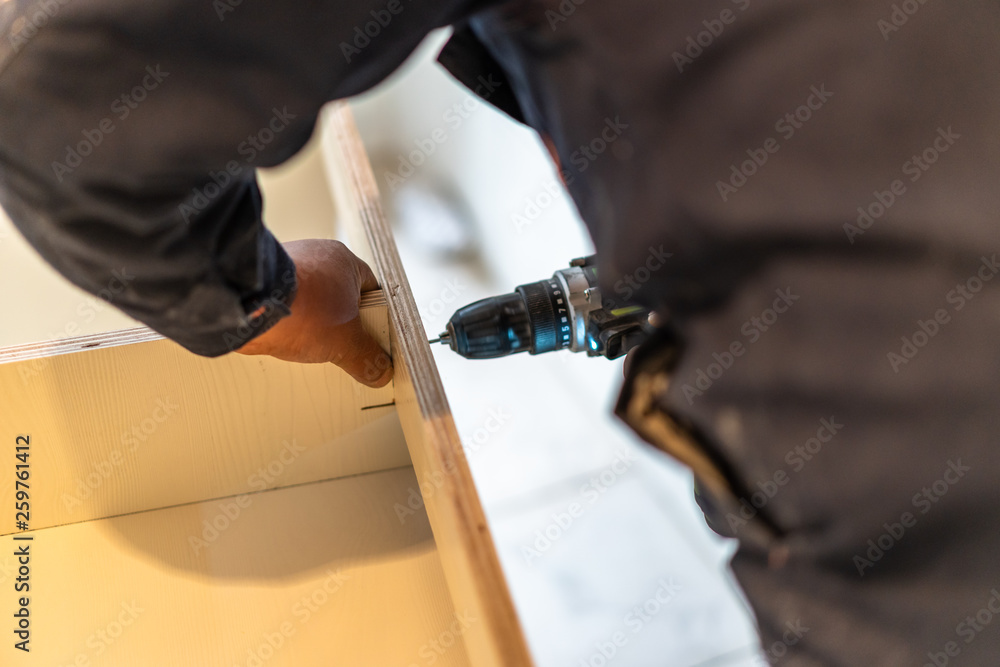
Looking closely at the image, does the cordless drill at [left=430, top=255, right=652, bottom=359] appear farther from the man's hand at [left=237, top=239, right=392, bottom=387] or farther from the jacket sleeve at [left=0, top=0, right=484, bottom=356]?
the jacket sleeve at [left=0, top=0, right=484, bottom=356]

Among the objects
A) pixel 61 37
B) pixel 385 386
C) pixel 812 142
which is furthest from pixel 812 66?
pixel 385 386

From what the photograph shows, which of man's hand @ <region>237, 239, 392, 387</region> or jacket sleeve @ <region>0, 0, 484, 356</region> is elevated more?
jacket sleeve @ <region>0, 0, 484, 356</region>

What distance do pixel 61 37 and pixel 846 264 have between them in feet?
1.07

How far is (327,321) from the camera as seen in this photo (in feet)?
1.59
